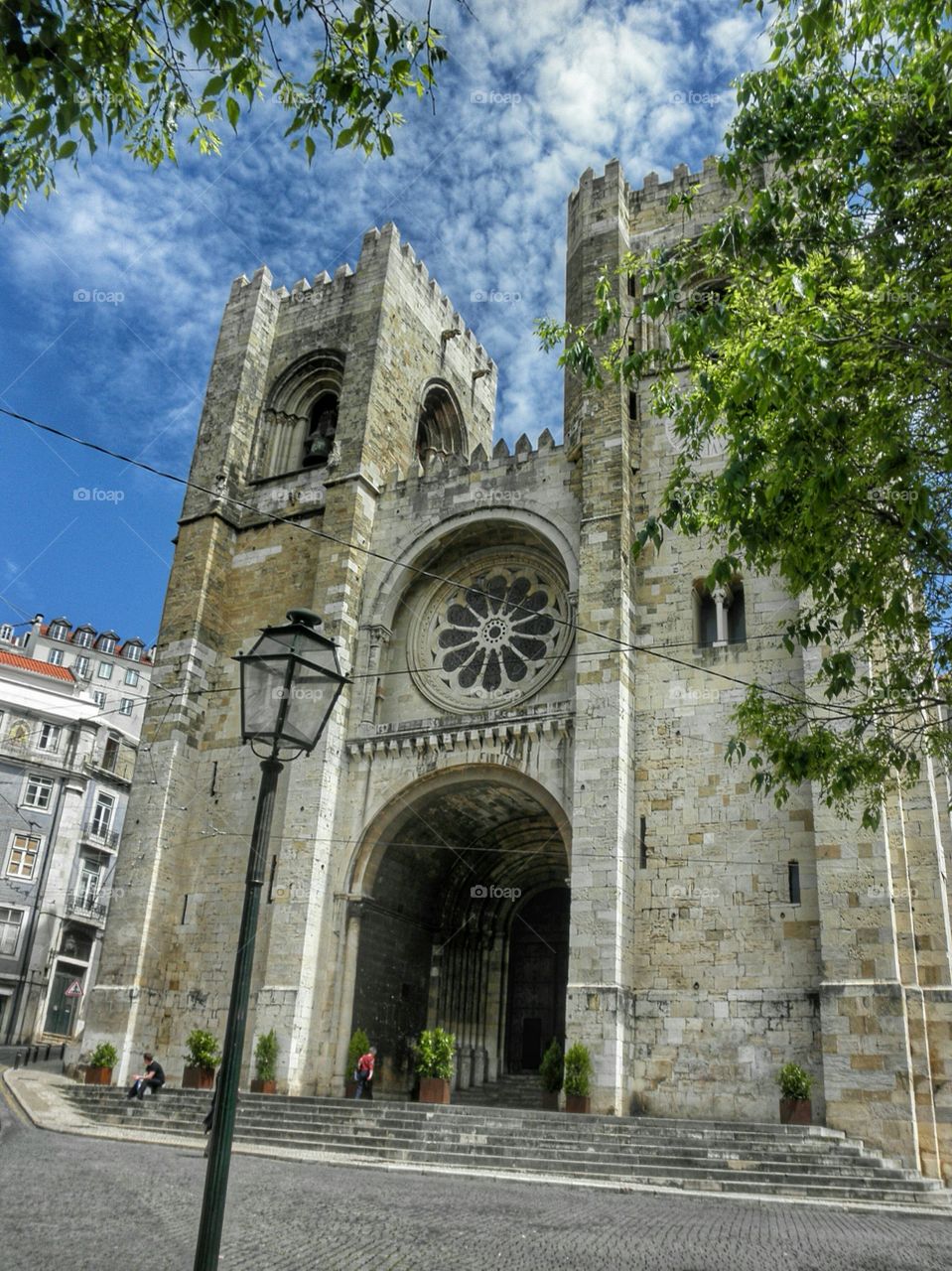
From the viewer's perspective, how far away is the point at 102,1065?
17.8 m

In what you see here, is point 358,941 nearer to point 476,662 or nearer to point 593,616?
point 476,662

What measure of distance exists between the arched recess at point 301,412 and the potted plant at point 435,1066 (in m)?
13.4

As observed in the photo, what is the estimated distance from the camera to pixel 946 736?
30.5 feet

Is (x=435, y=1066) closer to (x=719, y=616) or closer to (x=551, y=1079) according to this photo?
(x=551, y=1079)

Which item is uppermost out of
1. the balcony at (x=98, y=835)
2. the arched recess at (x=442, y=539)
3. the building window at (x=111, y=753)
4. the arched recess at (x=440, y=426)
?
the arched recess at (x=440, y=426)

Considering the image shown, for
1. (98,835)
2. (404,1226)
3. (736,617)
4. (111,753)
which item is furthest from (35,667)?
(404,1226)

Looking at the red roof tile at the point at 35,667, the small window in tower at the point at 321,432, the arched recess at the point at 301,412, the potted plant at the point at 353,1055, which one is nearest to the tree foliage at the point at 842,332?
the potted plant at the point at 353,1055

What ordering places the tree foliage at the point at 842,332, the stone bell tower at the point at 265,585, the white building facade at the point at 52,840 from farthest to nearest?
the white building facade at the point at 52,840
the stone bell tower at the point at 265,585
the tree foliage at the point at 842,332

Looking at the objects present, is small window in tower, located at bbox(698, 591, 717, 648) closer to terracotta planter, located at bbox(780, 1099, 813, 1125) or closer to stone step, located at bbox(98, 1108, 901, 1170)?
terracotta planter, located at bbox(780, 1099, 813, 1125)

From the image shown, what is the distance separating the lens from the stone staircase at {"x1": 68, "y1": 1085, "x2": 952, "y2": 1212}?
11.2m

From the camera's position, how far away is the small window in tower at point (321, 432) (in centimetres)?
2397

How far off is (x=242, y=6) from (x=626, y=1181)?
11296mm

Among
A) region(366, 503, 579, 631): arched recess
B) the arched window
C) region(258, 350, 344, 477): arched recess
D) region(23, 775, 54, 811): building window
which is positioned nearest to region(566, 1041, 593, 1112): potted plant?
region(366, 503, 579, 631): arched recess

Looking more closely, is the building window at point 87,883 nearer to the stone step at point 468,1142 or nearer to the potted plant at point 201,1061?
the potted plant at point 201,1061
